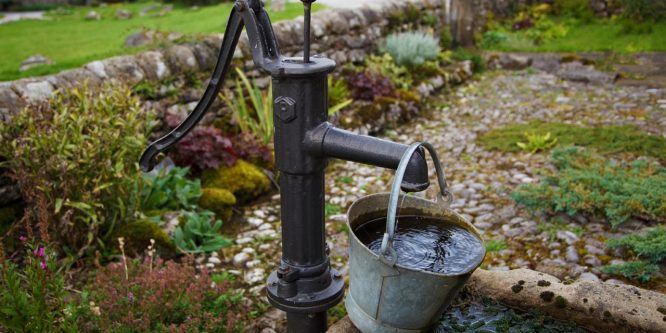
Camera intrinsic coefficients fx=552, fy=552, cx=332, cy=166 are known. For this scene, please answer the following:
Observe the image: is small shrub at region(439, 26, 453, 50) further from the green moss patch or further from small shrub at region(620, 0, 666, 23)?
the green moss patch

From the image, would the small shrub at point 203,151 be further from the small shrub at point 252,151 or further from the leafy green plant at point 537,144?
the leafy green plant at point 537,144

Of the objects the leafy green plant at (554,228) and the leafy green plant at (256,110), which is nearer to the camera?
the leafy green plant at (554,228)

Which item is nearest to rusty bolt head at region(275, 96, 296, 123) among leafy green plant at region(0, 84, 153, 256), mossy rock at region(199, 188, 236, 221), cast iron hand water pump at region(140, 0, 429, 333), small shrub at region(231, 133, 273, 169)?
cast iron hand water pump at region(140, 0, 429, 333)

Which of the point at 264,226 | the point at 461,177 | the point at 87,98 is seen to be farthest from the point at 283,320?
the point at 461,177

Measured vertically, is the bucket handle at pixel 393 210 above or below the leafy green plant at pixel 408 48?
above

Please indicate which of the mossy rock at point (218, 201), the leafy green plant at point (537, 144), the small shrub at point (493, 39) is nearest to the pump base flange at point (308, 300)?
the mossy rock at point (218, 201)

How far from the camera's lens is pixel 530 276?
93.5 inches

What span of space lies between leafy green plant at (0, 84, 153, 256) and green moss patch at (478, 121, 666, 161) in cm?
357

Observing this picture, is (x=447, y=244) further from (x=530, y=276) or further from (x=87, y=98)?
(x=87, y=98)

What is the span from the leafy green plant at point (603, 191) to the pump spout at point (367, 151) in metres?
2.56

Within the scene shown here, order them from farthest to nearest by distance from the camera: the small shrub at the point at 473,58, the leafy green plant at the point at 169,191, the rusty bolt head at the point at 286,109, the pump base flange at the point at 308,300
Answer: the small shrub at the point at 473,58 < the leafy green plant at the point at 169,191 < the pump base flange at the point at 308,300 < the rusty bolt head at the point at 286,109

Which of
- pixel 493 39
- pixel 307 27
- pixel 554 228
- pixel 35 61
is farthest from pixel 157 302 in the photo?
pixel 493 39

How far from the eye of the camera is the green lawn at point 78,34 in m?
5.20

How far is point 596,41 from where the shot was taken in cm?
986
